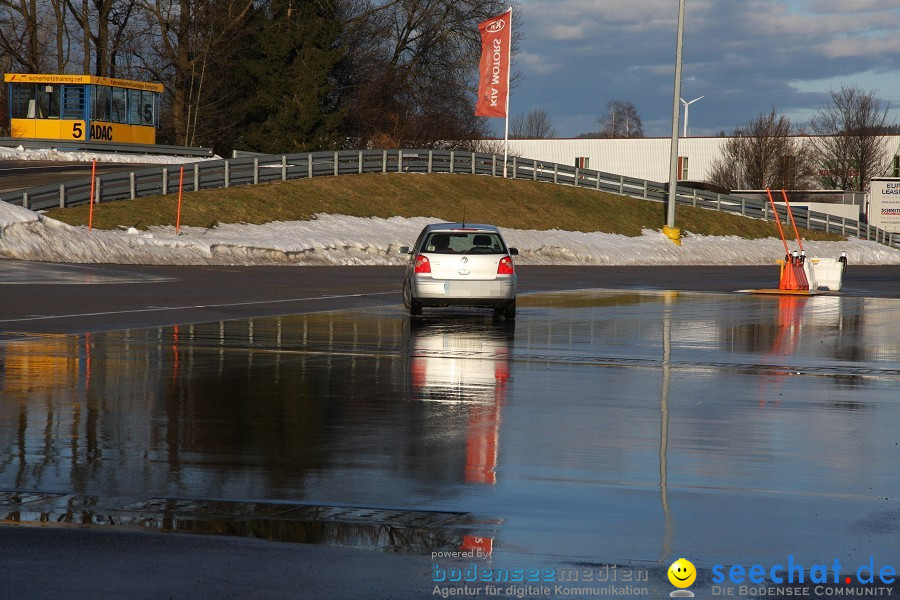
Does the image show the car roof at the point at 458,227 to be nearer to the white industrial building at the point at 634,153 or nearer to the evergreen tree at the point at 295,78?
the evergreen tree at the point at 295,78

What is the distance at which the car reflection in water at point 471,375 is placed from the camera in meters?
8.58

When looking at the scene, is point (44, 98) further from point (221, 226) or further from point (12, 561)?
point (12, 561)

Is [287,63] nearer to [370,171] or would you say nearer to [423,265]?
[370,171]

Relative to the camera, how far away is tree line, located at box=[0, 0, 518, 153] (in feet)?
232

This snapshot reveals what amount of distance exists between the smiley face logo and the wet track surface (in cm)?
9

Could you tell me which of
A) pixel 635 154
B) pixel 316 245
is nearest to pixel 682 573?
pixel 316 245

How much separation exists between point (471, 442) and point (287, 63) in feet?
212

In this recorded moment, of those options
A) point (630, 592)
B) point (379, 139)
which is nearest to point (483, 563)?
point (630, 592)

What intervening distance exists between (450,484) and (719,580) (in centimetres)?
240

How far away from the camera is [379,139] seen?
76938 millimetres

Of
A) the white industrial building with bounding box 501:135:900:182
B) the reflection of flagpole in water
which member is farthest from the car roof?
the white industrial building with bounding box 501:135:900:182

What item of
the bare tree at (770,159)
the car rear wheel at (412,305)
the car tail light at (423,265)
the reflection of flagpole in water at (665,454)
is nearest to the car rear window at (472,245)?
→ the car tail light at (423,265)

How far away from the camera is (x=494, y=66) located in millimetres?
56438

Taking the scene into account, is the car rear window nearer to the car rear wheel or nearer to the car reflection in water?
the car rear wheel
